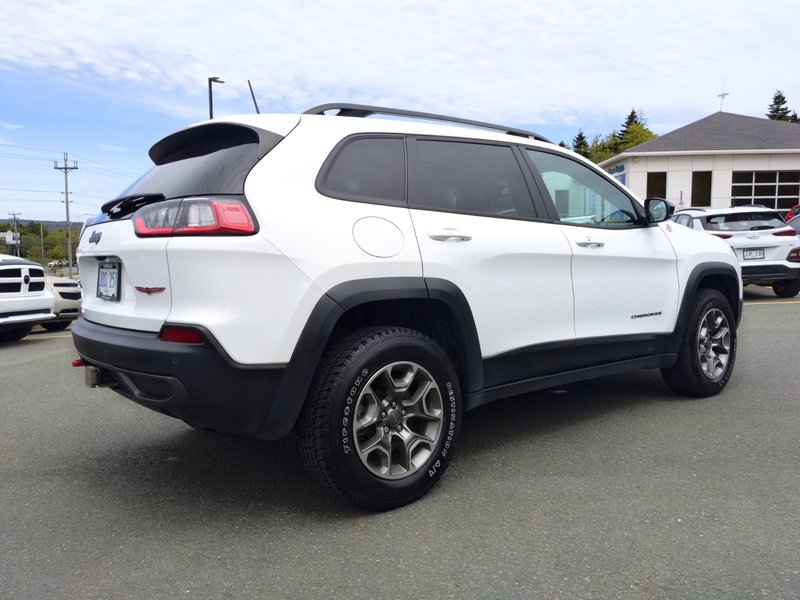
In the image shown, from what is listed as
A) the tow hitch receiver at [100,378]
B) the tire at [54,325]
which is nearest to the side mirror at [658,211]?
the tow hitch receiver at [100,378]

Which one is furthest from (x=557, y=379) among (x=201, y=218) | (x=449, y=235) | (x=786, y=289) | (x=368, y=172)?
(x=786, y=289)

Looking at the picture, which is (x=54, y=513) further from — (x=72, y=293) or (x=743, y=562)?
(x=72, y=293)

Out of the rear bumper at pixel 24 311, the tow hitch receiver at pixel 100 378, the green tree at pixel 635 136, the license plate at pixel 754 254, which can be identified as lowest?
the rear bumper at pixel 24 311

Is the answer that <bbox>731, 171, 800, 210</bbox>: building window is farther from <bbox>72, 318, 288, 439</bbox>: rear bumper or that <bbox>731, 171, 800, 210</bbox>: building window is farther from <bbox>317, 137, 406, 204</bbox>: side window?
<bbox>72, 318, 288, 439</bbox>: rear bumper

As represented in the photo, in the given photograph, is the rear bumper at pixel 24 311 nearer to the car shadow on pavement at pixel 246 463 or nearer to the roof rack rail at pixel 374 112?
the car shadow on pavement at pixel 246 463

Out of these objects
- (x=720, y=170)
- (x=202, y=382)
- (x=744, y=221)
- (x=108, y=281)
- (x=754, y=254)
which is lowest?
(x=202, y=382)

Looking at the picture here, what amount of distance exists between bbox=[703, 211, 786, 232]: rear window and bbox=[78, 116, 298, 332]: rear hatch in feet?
33.2

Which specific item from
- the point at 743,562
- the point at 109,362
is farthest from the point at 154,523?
the point at 743,562

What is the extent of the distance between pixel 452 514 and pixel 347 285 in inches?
44.6

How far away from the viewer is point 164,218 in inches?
115

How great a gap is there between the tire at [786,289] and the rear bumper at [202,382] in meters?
11.6

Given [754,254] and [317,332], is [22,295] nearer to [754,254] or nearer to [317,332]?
[317,332]

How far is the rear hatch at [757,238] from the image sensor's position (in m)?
11.2

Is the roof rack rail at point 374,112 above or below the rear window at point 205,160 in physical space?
above
